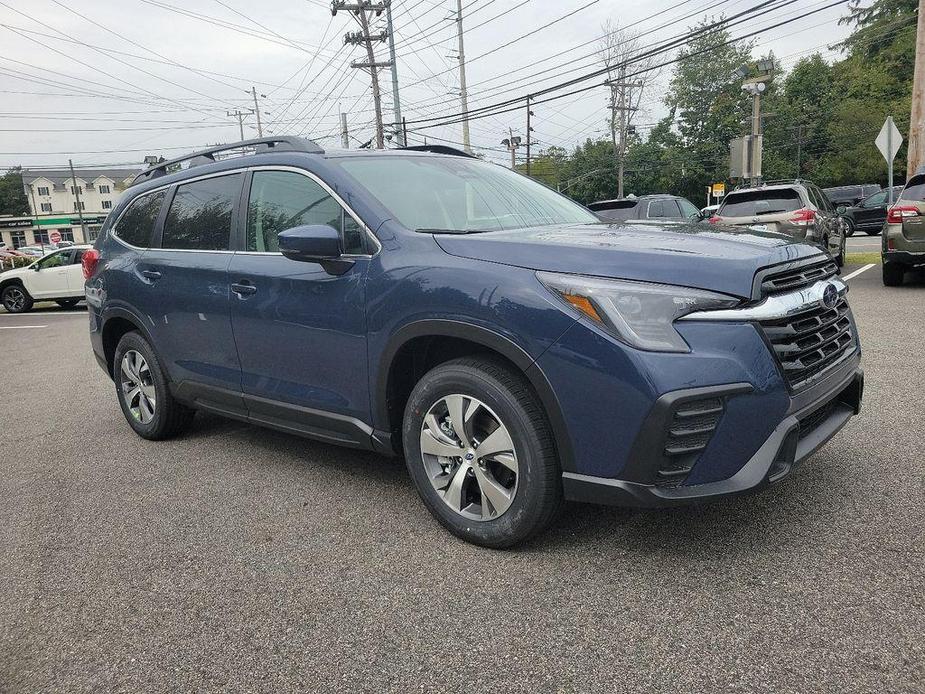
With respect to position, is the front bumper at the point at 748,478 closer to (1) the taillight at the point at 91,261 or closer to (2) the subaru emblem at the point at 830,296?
(2) the subaru emblem at the point at 830,296

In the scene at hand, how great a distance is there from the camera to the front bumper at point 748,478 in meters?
2.41

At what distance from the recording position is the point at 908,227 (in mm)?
9508

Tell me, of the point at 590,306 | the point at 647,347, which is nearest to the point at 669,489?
the point at 647,347

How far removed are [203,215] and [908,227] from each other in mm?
9391

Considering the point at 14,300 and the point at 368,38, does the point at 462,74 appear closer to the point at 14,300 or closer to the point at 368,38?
the point at 368,38

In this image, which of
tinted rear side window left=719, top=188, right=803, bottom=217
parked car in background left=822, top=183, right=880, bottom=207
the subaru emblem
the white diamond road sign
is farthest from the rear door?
parked car in background left=822, top=183, right=880, bottom=207

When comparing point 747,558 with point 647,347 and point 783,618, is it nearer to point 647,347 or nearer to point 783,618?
point 783,618

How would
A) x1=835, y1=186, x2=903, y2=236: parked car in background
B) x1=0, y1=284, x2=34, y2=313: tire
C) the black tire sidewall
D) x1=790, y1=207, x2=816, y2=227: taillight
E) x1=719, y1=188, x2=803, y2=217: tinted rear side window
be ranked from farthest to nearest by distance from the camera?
x1=835, y1=186, x2=903, y2=236: parked car in background → x1=0, y1=284, x2=34, y2=313: tire → x1=719, y1=188, x2=803, y2=217: tinted rear side window → x1=790, y1=207, x2=816, y2=227: taillight → the black tire sidewall

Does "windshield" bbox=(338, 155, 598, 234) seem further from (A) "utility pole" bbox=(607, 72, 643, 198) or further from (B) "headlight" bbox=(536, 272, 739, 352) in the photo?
(A) "utility pole" bbox=(607, 72, 643, 198)

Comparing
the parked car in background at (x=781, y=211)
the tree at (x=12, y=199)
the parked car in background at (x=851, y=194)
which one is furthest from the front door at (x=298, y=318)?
the tree at (x=12, y=199)

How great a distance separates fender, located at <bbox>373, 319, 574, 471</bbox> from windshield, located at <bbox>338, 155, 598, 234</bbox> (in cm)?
53

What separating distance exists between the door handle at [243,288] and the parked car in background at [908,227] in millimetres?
9278

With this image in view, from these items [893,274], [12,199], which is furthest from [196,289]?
[12,199]

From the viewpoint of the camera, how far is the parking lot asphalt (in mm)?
2150
